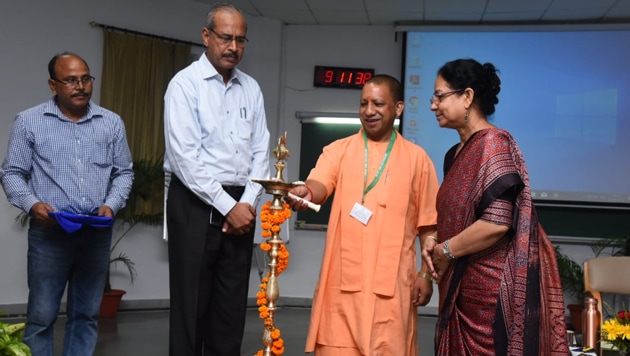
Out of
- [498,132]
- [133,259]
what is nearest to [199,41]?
[133,259]

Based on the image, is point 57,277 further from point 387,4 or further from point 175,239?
point 387,4

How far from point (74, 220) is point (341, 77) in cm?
465

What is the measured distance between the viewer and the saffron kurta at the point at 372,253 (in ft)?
9.14

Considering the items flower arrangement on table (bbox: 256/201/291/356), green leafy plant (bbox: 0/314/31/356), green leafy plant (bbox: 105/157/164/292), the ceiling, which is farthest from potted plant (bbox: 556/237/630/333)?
green leafy plant (bbox: 0/314/31/356)

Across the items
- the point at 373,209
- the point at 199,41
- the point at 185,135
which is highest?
the point at 199,41

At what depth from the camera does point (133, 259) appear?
Result: 6.61 m

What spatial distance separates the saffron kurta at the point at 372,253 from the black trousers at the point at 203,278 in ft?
1.14

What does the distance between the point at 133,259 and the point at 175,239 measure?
12.9 feet

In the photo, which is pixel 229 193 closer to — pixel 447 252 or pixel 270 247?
pixel 270 247

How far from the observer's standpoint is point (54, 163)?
127 inches

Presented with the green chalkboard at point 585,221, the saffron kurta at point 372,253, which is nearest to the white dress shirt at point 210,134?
the saffron kurta at point 372,253

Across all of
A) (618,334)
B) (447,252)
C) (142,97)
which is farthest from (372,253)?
(142,97)

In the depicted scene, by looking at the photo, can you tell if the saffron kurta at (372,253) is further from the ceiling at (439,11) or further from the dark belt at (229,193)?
the ceiling at (439,11)

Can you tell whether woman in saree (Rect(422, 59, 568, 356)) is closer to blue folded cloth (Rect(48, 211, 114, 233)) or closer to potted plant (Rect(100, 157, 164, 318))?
blue folded cloth (Rect(48, 211, 114, 233))
